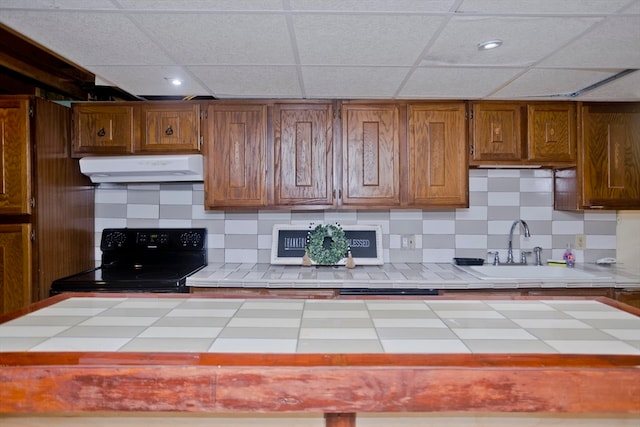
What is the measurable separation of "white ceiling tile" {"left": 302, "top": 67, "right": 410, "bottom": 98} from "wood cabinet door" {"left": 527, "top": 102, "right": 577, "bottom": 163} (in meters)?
0.99

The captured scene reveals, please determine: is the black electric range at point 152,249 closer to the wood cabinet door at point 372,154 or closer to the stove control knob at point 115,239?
the stove control knob at point 115,239

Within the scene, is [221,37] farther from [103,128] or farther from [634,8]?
Answer: [634,8]

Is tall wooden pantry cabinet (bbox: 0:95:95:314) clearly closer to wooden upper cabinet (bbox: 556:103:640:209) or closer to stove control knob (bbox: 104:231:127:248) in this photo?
stove control knob (bbox: 104:231:127:248)

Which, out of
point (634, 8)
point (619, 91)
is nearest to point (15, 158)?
point (634, 8)

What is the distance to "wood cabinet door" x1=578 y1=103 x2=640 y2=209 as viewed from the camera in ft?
9.18

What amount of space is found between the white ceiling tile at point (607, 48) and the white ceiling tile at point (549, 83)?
129 mm

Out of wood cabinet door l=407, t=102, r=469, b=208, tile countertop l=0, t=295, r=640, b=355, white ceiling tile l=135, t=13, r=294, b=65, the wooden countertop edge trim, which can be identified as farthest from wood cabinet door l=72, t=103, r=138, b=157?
the wooden countertop edge trim

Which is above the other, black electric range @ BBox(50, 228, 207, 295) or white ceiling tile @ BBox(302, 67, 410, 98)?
white ceiling tile @ BBox(302, 67, 410, 98)

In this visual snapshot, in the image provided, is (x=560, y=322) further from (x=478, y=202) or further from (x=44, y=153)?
(x=44, y=153)

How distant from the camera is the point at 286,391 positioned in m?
0.90

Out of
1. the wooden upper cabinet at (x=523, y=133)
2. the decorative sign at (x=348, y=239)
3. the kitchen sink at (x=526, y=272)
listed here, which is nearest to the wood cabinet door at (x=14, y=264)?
the decorative sign at (x=348, y=239)

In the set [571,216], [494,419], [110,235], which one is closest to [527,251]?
[571,216]

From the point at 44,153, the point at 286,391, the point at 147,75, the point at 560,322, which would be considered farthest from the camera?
the point at 44,153

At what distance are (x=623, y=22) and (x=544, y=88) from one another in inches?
36.7
